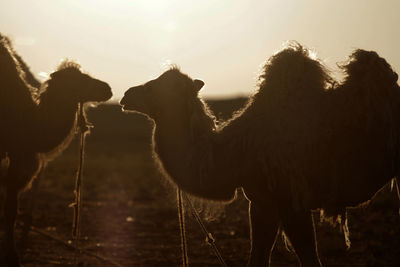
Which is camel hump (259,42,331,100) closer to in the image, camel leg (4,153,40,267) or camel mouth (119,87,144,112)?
camel mouth (119,87,144,112)

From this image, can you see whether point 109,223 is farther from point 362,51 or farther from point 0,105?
point 362,51

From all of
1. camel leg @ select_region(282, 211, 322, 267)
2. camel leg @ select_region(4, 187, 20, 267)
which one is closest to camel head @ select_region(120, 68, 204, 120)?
camel leg @ select_region(282, 211, 322, 267)

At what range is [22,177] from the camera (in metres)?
9.82

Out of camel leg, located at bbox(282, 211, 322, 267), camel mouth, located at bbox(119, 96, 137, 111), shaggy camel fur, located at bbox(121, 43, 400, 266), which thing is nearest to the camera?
camel leg, located at bbox(282, 211, 322, 267)

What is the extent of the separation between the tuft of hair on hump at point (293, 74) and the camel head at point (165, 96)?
84 cm

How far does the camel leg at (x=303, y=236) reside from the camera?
22.2ft

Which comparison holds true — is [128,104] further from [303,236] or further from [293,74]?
[303,236]


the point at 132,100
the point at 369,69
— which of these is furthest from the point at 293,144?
the point at 132,100

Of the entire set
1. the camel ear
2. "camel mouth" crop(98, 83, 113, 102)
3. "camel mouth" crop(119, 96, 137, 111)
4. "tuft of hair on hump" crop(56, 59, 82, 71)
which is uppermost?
"tuft of hair on hump" crop(56, 59, 82, 71)

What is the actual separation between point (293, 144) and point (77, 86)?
15.3ft

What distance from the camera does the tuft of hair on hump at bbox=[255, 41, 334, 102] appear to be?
7.25 m

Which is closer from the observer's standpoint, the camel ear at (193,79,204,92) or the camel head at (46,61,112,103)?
the camel ear at (193,79,204,92)

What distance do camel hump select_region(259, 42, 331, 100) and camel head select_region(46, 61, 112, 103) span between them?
374 cm

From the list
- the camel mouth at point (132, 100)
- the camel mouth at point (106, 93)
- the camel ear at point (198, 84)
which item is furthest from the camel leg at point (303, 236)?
the camel mouth at point (106, 93)
